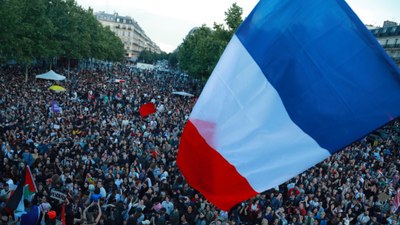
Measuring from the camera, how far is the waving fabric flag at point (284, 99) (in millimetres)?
3764

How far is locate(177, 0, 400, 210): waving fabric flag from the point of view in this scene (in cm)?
376

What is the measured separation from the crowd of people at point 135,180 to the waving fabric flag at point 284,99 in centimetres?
307

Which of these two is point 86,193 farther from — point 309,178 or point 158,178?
point 309,178

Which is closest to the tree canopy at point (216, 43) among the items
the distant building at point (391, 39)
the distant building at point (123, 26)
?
the distant building at point (391, 39)

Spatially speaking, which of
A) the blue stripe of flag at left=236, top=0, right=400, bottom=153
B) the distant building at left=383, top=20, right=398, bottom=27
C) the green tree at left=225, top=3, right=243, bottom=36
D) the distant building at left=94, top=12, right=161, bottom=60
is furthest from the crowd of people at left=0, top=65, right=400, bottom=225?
the distant building at left=94, top=12, right=161, bottom=60

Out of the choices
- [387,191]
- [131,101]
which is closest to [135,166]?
A: [387,191]

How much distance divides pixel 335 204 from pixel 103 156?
903 cm

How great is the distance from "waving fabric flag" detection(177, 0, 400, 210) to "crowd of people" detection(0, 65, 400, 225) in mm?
3068

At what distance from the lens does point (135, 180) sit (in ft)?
42.4

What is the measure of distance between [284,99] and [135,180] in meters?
9.64

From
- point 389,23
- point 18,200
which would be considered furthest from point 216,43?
point 389,23

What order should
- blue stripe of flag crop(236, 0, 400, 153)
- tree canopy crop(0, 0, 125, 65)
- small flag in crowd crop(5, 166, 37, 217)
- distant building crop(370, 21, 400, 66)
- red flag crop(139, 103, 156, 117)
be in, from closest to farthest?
blue stripe of flag crop(236, 0, 400, 153) → small flag in crowd crop(5, 166, 37, 217) → red flag crop(139, 103, 156, 117) → tree canopy crop(0, 0, 125, 65) → distant building crop(370, 21, 400, 66)

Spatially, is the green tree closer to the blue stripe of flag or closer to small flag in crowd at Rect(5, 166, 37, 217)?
small flag in crowd at Rect(5, 166, 37, 217)

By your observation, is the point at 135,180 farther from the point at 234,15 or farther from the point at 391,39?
the point at 391,39
